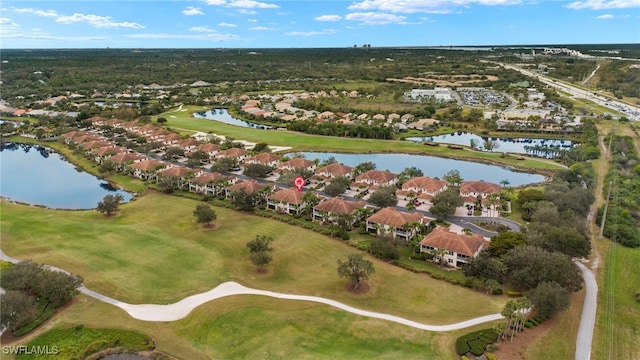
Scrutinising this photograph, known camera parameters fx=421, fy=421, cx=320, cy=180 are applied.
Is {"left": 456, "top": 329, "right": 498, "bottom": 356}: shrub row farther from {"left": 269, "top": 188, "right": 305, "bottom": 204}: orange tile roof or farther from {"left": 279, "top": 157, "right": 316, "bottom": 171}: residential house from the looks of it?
{"left": 279, "top": 157, "right": 316, "bottom": 171}: residential house

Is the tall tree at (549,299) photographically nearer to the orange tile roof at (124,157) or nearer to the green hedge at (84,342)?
the green hedge at (84,342)

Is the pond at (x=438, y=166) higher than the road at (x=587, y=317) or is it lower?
higher

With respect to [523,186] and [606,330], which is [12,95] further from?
[606,330]

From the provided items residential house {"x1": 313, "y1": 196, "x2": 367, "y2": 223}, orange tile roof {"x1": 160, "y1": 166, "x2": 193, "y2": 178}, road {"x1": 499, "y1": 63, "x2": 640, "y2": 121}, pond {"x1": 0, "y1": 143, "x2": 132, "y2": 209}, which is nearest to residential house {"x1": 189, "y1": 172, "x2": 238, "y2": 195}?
orange tile roof {"x1": 160, "y1": 166, "x2": 193, "y2": 178}

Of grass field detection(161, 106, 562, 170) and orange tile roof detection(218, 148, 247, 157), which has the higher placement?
orange tile roof detection(218, 148, 247, 157)

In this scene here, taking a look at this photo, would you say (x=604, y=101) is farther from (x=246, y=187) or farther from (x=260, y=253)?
(x=260, y=253)

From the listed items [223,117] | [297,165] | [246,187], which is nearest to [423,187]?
[297,165]

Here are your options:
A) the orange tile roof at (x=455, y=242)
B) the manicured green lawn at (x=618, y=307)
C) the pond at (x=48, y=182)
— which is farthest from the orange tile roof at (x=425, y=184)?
the pond at (x=48, y=182)
